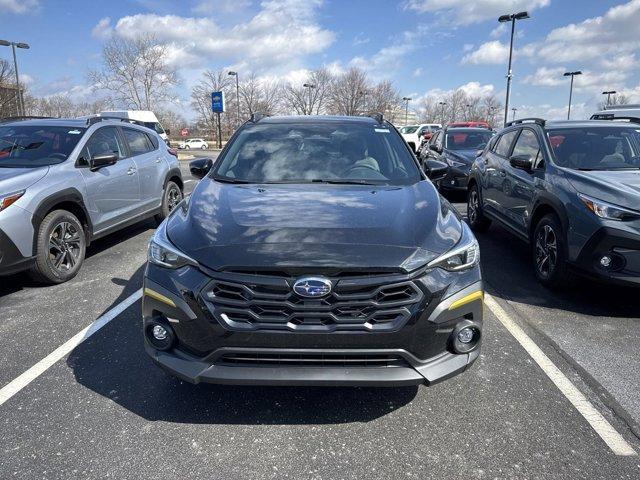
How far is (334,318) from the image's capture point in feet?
7.73

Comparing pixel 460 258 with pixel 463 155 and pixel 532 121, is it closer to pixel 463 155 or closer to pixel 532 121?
pixel 532 121

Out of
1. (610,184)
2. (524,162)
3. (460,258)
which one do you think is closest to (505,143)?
(524,162)

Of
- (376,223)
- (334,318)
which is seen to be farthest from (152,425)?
(376,223)

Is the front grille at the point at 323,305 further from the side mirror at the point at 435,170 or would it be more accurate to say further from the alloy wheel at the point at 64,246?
the alloy wheel at the point at 64,246

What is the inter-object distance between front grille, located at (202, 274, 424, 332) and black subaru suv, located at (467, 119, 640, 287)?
104 inches

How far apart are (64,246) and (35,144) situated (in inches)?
55.0

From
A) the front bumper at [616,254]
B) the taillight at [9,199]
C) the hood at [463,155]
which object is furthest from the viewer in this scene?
the hood at [463,155]

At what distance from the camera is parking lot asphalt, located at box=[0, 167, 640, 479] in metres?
2.38

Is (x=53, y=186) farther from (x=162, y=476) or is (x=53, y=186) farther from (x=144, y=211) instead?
(x=162, y=476)

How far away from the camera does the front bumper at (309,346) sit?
2367 mm

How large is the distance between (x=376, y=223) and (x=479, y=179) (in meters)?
5.27

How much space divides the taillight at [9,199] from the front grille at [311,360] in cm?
323

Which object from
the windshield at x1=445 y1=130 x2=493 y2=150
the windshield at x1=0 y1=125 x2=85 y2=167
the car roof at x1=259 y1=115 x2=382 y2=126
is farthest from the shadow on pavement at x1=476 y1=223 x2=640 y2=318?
the windshield at x1=445 y1=130 x2=493 y2=150

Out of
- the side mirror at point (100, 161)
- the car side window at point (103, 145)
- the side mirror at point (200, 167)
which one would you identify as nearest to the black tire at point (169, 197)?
the car side window at point (103, 145)
